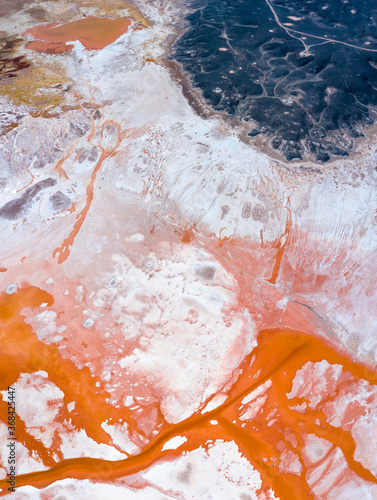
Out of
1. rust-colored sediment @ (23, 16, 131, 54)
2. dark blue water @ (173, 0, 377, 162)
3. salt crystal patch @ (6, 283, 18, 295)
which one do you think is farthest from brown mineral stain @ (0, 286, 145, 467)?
rust-colored sediment @ (23, 16, 131, 54)

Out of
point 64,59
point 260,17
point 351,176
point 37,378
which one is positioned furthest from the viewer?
point 260,17

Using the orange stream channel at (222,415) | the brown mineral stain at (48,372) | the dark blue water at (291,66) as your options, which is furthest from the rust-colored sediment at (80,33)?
the orange stream channel at (222,415)

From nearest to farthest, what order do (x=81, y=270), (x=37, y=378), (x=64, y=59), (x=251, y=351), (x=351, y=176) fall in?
(x=37, y=378)
(x=251, y=351)
(x=81, y=270)
(x=351, y=176)
(x=64, y=59)

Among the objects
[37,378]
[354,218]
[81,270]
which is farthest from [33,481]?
[354,218]

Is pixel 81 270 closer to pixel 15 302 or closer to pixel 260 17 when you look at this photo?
pixel 15 302

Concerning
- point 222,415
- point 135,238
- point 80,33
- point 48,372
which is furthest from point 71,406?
point 80,33

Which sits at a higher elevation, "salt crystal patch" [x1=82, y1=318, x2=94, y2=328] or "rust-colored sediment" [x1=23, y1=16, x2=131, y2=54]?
"rust-colored sediment" [x1=23, y1=16, x2=131, y2=54]

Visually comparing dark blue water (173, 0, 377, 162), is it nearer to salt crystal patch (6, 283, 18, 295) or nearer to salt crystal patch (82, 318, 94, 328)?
salt crystal patch (82, 318, 94, 328)

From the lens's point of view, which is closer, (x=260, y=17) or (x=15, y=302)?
(x=15, y=302)
